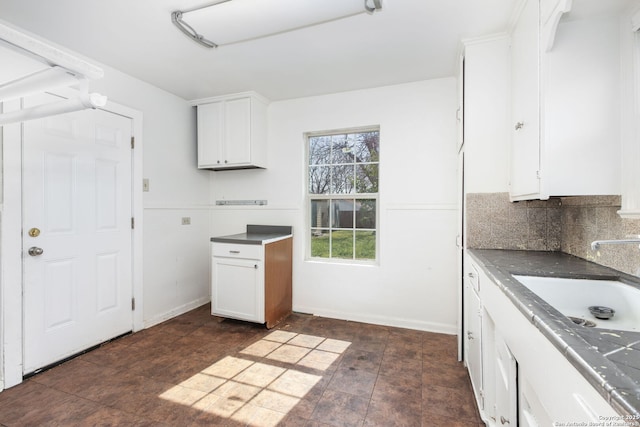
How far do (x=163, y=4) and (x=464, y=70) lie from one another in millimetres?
2110

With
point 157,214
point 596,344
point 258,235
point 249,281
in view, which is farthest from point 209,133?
point 596,344

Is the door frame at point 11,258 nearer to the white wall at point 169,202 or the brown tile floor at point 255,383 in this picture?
the brown tile floor at point 255,383

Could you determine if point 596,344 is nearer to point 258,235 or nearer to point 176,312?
point 258,235

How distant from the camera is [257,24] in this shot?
6.40 ft

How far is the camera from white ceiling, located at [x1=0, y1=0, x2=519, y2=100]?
184 cm

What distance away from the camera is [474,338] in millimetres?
1804

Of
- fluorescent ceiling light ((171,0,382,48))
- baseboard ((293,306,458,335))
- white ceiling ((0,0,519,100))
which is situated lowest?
baseboard ((293,306,458,335))

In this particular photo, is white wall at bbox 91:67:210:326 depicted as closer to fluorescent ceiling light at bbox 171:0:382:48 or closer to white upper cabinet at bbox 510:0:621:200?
fluorescent ceiling light at bbox 171:0:382:48

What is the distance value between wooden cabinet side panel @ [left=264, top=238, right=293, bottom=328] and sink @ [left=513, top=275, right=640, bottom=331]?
7.07 feet

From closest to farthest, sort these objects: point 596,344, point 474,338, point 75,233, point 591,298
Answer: point 596,344 < point 591,298 < point 474,338 < point 75,233

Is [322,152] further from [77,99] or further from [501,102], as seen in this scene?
[77,99]

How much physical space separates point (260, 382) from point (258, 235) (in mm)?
1622

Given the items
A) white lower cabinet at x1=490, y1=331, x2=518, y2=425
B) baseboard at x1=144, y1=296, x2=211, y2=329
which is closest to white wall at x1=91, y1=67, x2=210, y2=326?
baseboard at x1=144, y1=296, x2=211, y2=329

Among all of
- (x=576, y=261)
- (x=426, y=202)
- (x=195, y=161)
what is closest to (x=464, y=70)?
(x=426, y=202)
